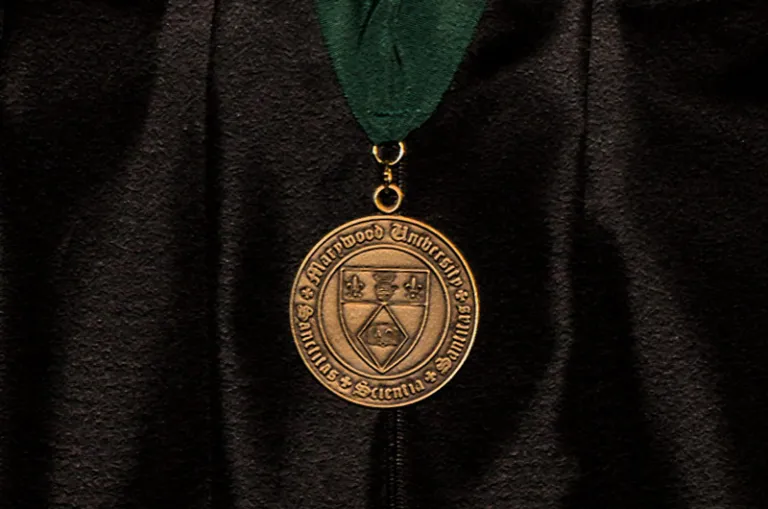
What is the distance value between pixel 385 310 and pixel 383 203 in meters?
0.08

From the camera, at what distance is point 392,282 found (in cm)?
76

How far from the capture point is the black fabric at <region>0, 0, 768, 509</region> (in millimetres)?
760

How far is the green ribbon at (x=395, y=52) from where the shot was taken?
0.76 metres

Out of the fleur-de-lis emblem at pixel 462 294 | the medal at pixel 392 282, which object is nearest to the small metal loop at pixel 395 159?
the medal at pixel 392 282

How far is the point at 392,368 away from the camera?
759 mm

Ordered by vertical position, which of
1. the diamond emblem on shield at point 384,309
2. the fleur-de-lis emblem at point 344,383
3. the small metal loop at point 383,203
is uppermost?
the small metal loop at point 383,203

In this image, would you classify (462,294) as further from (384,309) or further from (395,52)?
(395,52)

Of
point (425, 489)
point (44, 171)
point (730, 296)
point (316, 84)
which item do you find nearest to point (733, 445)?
point (730, 296)

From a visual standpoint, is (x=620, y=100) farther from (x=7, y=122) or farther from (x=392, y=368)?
(x=7, y=122)

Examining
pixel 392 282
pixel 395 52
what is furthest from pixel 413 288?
pixel 395 52

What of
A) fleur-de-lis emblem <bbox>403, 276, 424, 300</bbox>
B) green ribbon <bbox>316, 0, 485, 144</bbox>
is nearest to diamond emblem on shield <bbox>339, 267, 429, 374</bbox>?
fleur-de-lis emblem <bbox>403, 276, 424, 300</bbox>

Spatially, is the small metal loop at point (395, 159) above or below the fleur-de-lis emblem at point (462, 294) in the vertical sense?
above

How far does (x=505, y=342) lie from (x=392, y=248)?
11 centimetres

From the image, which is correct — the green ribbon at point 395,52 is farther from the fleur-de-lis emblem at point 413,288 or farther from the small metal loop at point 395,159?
the fleur-de-lis emblem at point 413,288
